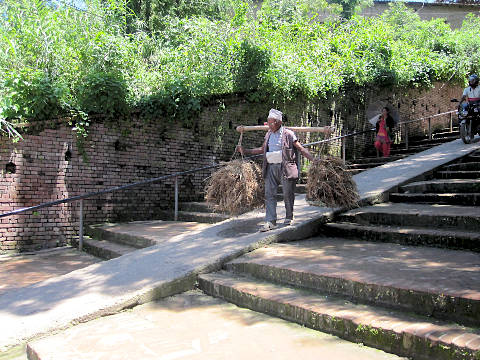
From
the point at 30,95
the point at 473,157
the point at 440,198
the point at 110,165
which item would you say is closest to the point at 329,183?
the point at 440,198

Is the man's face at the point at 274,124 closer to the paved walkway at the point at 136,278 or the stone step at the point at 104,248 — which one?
the paved walkway at the point at 136,278

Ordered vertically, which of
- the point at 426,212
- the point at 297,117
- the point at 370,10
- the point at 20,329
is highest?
the point at 370,10

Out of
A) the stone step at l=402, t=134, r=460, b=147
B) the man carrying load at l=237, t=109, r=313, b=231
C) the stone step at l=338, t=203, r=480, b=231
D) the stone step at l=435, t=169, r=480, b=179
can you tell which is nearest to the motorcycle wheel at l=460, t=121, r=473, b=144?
the stone step at l=402, t=134, r=460, b=147

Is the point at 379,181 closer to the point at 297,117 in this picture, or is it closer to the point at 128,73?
the point at 297,117

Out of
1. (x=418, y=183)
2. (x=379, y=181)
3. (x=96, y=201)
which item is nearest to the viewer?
(x=418, y=183)

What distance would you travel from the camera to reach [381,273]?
3223 millimetres

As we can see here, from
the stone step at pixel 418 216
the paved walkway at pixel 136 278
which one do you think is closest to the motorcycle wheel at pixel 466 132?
the paved walkway at pixel 136 278

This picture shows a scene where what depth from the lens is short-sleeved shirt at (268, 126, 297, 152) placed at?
520 centimetres

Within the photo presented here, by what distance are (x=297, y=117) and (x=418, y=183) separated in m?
4.76

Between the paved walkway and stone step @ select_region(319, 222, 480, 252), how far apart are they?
0.35 m

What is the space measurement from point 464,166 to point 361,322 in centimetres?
563

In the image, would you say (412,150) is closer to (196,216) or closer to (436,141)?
(436,141)

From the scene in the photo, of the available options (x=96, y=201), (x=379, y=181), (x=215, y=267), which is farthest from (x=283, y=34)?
(x=215, y=267)

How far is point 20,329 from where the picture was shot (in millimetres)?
3234
